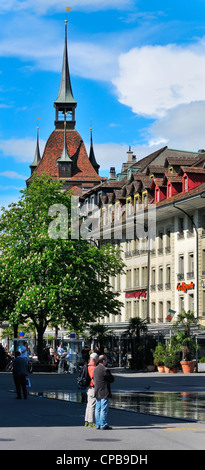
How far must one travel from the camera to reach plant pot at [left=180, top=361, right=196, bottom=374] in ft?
176

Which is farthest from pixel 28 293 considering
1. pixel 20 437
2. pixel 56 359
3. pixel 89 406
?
pixel 20 437

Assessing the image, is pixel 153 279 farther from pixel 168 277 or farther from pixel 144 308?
pixel 168 277

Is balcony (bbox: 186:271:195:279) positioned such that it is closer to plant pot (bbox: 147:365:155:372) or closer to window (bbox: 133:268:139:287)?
plant pot (bbox: 147:365:155:372)

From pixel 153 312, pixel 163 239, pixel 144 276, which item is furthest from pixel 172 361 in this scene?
pixel 144 276

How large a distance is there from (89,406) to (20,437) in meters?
4.02

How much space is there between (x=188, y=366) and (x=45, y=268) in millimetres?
10788

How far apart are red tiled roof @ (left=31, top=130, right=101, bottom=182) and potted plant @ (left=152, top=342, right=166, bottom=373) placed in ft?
299

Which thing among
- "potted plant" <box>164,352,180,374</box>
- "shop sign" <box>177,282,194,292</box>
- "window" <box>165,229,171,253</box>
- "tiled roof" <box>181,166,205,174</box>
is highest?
"tiled roof" <box>181,166,205,174</box>

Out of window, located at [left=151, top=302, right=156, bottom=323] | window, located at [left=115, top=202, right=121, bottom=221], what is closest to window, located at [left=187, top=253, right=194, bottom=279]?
window, located at [left=151, top=302, right=156, bottom=323]

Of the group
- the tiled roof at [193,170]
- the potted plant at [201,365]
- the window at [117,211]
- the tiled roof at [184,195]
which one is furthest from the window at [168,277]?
the potted plant at [201,365]

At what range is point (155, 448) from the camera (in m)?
14.7

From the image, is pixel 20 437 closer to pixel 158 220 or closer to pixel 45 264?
pixel 45 264

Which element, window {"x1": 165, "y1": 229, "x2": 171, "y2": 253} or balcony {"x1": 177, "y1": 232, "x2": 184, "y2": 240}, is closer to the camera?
balcony {"x1": 177, "y1": 232, "x2": 184, "y2": 240}

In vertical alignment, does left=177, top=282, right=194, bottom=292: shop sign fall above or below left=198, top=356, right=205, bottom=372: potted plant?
above
